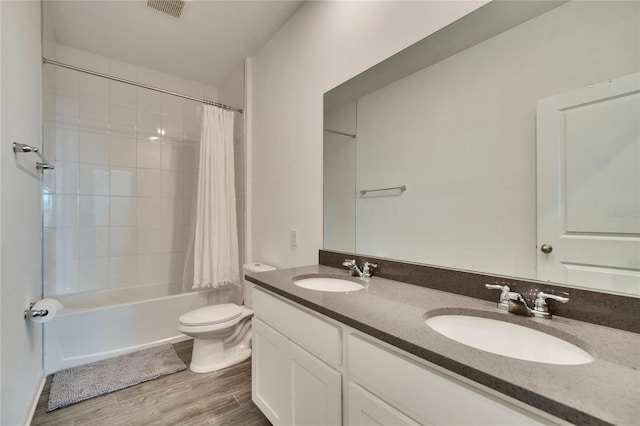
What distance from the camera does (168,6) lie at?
190cm

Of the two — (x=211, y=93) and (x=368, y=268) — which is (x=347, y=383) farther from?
(x=211, y=93)

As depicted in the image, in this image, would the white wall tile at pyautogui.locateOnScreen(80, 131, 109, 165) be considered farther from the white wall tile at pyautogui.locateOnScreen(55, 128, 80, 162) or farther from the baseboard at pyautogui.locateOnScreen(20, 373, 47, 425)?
the baseboard at pyautogui.locateOnScreen(20, 373, 47, 425)

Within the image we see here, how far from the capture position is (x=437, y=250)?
1.30 meters

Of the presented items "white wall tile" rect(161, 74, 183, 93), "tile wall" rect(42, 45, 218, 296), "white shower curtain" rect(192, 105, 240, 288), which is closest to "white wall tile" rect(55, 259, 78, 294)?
"tile wall" rect(42, 45, 218, 296)

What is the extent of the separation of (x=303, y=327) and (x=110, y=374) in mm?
1674

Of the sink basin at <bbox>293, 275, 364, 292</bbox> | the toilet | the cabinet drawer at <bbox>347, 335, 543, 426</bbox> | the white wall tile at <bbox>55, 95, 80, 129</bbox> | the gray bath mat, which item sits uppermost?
the white wall tile at <bbox>55, 95, 80, 129</bbox>

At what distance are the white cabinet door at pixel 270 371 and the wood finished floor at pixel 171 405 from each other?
24cm

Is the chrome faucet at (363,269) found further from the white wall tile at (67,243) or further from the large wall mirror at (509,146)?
the white wall tile at (67,243)

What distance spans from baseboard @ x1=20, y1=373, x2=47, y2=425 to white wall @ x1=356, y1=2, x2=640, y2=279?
1.95 m

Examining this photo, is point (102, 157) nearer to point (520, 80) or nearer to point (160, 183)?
point (160, 183)

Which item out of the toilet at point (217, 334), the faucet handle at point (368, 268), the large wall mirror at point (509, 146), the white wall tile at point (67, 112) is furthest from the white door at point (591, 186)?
the white wall tile at point (67, 112)

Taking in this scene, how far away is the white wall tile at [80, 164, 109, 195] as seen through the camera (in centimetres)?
250

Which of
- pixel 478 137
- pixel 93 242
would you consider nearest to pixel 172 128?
pixel 93 242

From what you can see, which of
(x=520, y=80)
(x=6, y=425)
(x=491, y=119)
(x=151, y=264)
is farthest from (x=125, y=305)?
(x=520, y=80)
